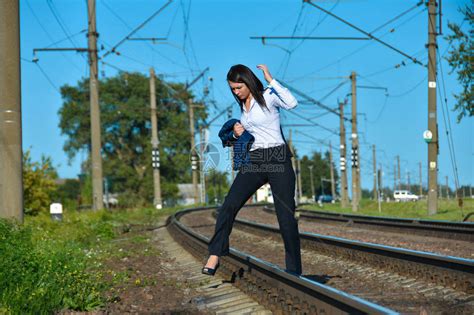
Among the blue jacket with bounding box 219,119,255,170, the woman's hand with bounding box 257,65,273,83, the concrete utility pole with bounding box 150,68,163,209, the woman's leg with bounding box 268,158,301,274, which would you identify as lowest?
the woman's leg with bounding box 268,158,301,274

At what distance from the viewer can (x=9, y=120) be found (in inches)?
395

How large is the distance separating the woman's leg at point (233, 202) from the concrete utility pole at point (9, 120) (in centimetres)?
509

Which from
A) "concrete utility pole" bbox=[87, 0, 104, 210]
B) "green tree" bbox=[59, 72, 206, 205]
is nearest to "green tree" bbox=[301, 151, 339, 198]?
"green tree" bbox=[59, 72, 206, 205]

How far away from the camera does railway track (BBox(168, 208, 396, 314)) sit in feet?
14.0

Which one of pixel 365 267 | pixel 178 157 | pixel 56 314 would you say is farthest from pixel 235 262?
pixel 178 157

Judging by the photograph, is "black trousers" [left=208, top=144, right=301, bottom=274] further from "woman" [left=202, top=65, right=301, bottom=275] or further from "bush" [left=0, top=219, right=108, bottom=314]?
"bush" [left=0, top=219, right=108, bottom=314]

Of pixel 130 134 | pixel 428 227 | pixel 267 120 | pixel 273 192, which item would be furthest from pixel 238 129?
pixel 130 134

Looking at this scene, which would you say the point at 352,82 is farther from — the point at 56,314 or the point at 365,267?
the point at 56,314

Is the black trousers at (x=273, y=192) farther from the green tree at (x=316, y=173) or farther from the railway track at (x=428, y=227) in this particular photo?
the green tree at (x=316, y=173)

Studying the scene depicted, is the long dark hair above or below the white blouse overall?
above

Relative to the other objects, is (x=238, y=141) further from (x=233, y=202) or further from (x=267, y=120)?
(x=233, y=202)

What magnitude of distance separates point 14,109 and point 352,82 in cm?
3135

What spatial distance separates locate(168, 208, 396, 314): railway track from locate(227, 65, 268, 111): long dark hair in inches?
56.6

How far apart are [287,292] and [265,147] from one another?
1.16 m
